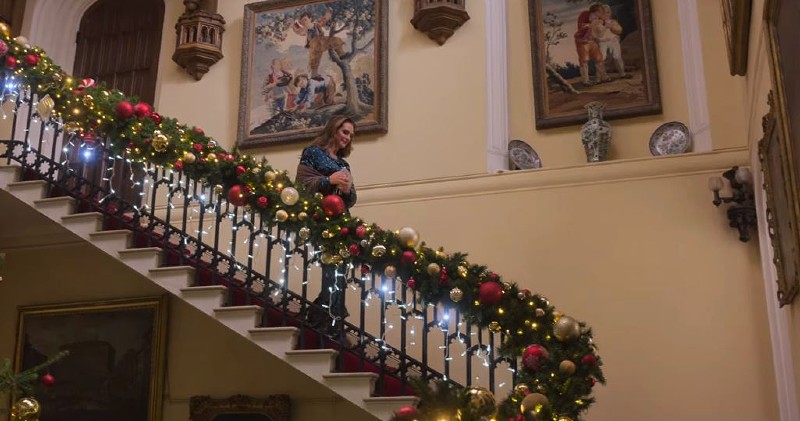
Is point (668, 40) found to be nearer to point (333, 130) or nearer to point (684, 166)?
point (684, 166)

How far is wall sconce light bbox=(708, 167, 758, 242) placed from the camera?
7.05m

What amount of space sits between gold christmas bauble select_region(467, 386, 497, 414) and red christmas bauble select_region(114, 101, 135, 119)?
13.6 ft

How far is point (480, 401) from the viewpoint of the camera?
377 centimetres

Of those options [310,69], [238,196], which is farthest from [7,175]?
[310,69]

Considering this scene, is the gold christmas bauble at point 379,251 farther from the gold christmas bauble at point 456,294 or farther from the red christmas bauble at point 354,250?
the gold christmas bauble at point 456,294

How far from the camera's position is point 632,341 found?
23.8 feet

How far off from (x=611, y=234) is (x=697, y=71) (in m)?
1.85

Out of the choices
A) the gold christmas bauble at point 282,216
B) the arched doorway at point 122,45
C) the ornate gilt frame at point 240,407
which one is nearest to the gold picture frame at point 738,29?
the gold christmas bauble at point 282,216

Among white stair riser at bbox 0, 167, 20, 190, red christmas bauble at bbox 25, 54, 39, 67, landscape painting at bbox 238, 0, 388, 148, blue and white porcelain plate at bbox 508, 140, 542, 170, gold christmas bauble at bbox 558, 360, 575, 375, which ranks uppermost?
landscape painting at bbox 238, 0, 388, 148

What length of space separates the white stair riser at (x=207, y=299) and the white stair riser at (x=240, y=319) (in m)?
0.13

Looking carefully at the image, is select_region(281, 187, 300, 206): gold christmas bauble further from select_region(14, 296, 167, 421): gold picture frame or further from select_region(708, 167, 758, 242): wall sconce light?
select_region(708, 167, 758, 242): wall sconce light

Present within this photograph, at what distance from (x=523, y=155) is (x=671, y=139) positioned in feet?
4.53

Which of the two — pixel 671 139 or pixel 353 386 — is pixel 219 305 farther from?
pixel 671 139

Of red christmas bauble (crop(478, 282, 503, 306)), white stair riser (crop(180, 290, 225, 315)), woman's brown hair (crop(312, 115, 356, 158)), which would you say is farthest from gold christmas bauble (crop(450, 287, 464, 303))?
white stair riser (crop(180, 290, 225, 315))
